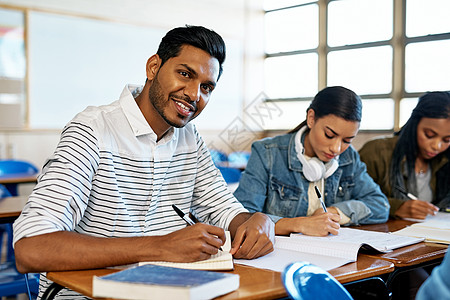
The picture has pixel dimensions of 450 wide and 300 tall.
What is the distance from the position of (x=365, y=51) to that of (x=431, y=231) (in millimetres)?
5625

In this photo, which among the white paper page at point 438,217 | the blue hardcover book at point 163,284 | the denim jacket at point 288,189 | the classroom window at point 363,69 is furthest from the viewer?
the classroom window at point 363,69

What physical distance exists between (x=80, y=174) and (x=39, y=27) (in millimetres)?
4888

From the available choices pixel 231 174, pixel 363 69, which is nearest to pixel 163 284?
pixel 231 174

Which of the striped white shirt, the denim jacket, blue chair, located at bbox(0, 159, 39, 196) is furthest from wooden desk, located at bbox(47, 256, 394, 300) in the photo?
blue chair, located at bbox(0, 159, 39, 196)

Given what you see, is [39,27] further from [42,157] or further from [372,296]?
[372,296]

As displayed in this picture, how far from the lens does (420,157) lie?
280 cm

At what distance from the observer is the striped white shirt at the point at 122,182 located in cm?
134

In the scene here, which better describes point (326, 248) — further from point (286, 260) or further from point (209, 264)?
point (209, 264)

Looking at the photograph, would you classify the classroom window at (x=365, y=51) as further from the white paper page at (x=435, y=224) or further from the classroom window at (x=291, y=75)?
the white paper page at (x=435, y=224)

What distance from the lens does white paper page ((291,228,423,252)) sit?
158 centimetres

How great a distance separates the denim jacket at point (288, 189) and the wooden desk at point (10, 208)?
94cm

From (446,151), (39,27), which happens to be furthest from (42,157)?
(446,151)

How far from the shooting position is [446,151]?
2775 millimetres

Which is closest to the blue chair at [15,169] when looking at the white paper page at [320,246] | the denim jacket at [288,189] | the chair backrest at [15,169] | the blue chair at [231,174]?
the chair backrest at [15,169]
